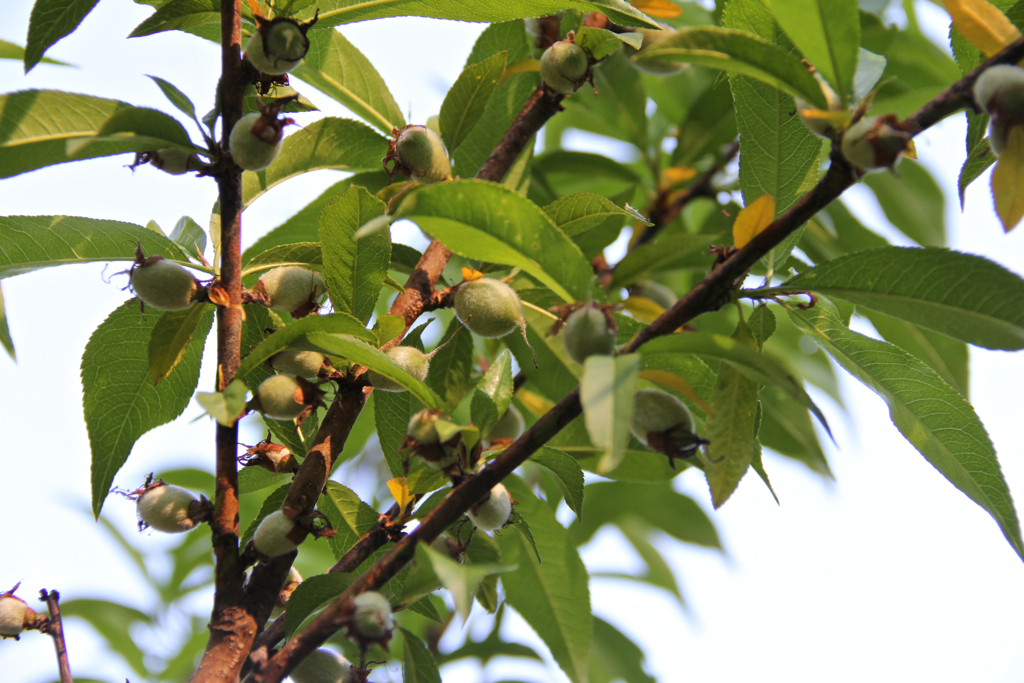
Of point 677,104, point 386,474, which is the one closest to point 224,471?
point 386,474

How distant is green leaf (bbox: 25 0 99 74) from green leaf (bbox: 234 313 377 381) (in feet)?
1.42

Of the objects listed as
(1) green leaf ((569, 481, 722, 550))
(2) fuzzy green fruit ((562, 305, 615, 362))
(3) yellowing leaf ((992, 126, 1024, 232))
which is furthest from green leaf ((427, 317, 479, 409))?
(1) green leaf ((569, 481, 722, 550))

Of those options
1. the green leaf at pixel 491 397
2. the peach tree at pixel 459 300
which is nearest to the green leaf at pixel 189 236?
the peach tree at pixel 459 300

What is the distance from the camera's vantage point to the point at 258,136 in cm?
83

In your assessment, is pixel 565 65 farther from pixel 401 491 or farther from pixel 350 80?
pixel 401 491

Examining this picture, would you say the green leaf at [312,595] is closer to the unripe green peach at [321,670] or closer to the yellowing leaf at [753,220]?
the unripe green peach at [321,670]

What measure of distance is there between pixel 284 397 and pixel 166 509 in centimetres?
19

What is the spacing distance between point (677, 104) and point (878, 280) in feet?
5.01

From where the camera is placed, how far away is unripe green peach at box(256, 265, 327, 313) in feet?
3.28

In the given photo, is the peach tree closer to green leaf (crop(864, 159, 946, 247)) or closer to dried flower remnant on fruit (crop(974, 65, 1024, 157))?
dried flower remnant on fruit (crop(974, 65, 1024, 157))

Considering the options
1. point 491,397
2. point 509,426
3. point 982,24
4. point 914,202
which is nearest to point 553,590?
point 509,426

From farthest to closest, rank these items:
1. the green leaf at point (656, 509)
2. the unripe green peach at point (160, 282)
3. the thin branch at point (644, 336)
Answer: the green leaf at point (656, 509)
the unripe green peach at point (160, 282)
the thin branch at point (644, 336)

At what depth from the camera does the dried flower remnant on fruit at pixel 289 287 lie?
100 cm

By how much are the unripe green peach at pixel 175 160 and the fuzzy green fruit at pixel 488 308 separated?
0.35 m
